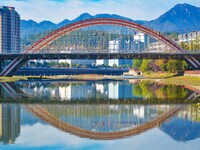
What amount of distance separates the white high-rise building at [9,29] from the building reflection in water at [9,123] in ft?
499

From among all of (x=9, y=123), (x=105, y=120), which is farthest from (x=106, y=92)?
(x=9, y=123)

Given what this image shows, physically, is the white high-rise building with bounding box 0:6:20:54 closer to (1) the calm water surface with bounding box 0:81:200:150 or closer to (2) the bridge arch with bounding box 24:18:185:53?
(2) the bridge arch with bounding box 24:18:185:53

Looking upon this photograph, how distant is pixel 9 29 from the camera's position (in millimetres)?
190750

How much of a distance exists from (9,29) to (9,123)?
16891 cm

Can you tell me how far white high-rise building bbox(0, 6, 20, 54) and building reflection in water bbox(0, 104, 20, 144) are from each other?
499ft

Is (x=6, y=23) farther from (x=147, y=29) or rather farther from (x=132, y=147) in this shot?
(x=132, y=147)

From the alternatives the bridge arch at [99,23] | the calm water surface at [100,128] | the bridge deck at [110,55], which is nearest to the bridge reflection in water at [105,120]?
the calm water surface at [100,128]

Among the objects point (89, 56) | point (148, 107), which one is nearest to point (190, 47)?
point (89, 56)

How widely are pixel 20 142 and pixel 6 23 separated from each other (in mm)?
172351

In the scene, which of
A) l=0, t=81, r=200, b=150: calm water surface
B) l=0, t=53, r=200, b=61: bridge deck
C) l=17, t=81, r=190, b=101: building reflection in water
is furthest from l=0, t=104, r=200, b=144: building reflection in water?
l=0, t=53, r=200, b=61: bridge deck

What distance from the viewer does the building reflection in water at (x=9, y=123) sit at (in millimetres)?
21908

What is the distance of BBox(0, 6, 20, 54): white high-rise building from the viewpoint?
7293 inches

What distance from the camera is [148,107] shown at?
36.6 metres

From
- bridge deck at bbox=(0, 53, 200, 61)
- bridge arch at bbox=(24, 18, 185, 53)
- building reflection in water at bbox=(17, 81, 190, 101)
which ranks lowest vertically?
building reflection in water at bbox=(17, 81, 190, 101)
